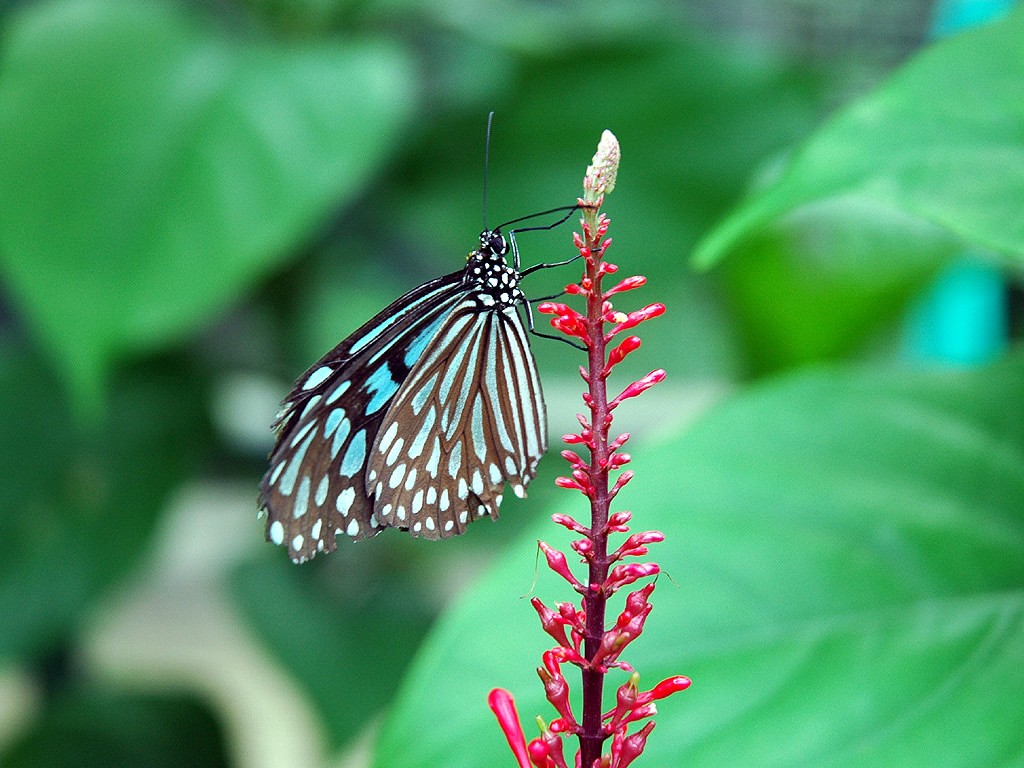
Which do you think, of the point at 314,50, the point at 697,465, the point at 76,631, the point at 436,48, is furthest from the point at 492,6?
the point at 697,465

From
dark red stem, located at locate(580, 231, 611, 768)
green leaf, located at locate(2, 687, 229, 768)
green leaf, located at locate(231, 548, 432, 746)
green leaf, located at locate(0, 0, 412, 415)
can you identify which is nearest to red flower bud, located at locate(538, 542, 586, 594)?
dark red stem, located at locate(580, 231, 611, 768)

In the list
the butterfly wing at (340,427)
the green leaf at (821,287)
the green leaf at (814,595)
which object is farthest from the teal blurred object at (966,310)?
the butterfly wing at (340,427)

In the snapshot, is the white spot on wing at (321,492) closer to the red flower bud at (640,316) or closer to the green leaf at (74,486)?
the red flower bud at (640,316)

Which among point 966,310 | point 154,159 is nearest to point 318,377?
point 154,159

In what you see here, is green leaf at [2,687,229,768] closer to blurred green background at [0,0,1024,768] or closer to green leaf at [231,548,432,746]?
blurred green background at [0,0,1024,768]

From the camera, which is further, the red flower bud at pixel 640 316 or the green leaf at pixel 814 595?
the green leaf at pixel 814 595
